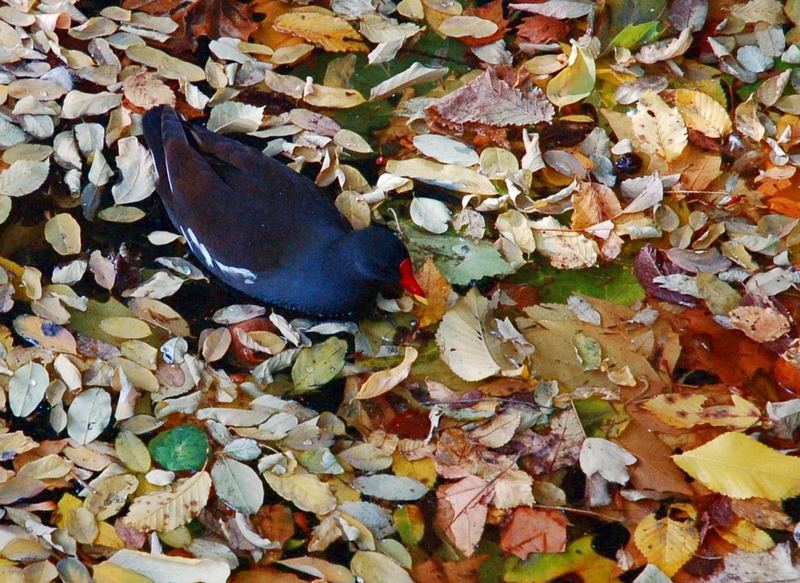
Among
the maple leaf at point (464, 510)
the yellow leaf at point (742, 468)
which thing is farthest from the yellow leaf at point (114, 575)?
the yellow leaf at point (742, 468)

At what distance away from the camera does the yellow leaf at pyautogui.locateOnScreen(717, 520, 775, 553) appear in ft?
8.89

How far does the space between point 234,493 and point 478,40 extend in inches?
77.4

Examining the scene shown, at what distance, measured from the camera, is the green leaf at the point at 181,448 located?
113 inches

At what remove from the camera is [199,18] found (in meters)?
3.79

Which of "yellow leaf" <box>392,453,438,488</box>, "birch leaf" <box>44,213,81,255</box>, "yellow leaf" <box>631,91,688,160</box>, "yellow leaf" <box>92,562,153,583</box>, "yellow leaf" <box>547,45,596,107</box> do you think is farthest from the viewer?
"yellow leaf" <box>547,45,596,107</box>

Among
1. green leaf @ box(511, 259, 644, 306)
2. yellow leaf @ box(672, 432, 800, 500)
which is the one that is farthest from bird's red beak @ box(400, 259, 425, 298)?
yellow leaf @ box(672, 432, 800, 500)

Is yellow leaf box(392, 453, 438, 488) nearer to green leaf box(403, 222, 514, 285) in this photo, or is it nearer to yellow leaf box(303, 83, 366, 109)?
green leaf box(403, 222, 514, 285)

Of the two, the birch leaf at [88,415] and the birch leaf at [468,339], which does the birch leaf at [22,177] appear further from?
the birch leaf at [468,339]

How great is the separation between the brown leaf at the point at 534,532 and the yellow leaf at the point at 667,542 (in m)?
0.20

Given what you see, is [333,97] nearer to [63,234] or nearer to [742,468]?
[63,234]

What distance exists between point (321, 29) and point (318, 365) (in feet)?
4.62

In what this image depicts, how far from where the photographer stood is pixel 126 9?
3.80 m

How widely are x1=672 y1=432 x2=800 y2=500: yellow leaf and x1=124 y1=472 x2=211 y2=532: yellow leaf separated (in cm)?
131

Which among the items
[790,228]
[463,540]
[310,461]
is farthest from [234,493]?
[790,228]
